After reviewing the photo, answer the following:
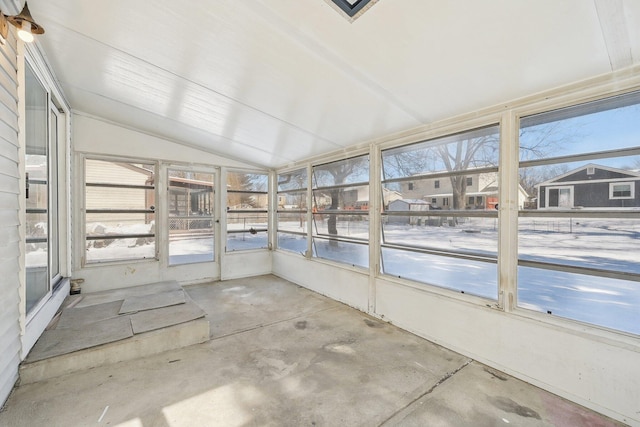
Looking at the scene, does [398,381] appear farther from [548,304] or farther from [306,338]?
[548,304]

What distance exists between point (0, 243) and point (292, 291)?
11.6 feet

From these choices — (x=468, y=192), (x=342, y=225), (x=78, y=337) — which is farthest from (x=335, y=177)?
(x=78, y=337)

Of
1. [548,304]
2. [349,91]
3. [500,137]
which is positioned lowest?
[548,304]

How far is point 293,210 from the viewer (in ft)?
17.8

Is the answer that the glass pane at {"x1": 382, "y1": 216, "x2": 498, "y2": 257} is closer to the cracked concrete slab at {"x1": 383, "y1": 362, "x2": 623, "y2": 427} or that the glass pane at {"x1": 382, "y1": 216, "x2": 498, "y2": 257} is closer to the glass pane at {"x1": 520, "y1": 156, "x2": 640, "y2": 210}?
the glass pane at {"x1": 520, "y1": 156, "x2": 640, "y2": 210}

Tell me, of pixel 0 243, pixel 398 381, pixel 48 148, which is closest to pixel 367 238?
pixel 398 381

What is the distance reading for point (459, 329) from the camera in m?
2.68

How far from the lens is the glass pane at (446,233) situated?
2.59 m

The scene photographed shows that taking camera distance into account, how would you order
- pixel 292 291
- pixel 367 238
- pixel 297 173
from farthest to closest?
pixel 297 173 < pixel 292 291 < pixel 367 238

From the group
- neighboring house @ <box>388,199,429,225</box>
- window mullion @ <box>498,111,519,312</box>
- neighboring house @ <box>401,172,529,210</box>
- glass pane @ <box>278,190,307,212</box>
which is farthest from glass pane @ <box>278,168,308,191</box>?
window mullion @ <box>498,111,519,312</box>

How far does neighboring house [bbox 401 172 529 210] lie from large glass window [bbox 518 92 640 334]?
24 centimetres

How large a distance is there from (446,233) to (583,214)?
1.08m

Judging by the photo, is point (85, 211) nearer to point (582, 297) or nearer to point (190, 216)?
point (190, 216)

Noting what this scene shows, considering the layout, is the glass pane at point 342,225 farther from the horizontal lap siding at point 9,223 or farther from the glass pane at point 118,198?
the horizontal lap siding at point 9,223
